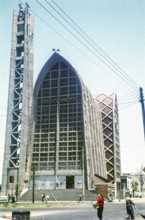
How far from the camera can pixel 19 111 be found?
276ft

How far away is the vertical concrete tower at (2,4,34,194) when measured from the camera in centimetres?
8044

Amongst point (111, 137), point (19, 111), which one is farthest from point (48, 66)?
point (111, 137)

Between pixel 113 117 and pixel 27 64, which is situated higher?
pixel 27 64

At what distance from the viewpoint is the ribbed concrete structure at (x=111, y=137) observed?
107056mm

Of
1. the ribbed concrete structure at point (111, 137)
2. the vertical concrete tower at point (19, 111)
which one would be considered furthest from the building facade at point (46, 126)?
the ribbed concrete structure at point (111, 137)

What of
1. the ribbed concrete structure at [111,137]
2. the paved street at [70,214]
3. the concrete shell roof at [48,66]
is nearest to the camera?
the paved street at [70,214]

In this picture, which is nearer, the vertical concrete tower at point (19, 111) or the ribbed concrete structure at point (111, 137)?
the vertical concrete tower at point (19, 111)

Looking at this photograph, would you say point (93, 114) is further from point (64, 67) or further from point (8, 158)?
point (8, 158)

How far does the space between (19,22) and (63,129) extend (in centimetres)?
3221

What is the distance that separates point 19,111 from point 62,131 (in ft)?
41.4

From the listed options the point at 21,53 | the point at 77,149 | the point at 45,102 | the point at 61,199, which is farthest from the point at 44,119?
the point at 61,199

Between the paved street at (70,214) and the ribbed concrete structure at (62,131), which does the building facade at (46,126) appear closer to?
the ribbed concrete structure at (62,131)

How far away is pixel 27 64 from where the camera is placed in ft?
280

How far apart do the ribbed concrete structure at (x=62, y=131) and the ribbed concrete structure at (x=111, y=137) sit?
1267cm
